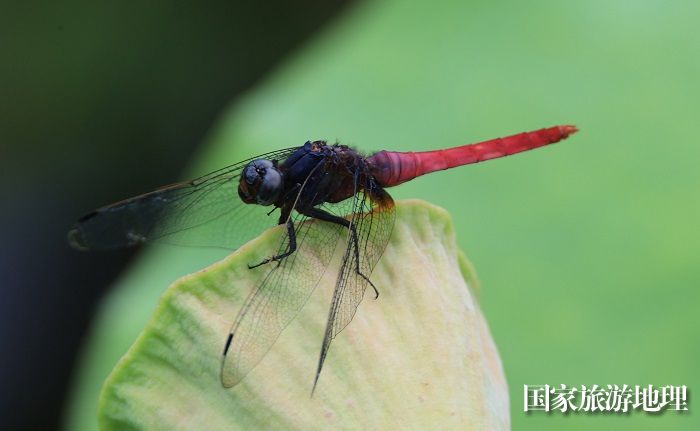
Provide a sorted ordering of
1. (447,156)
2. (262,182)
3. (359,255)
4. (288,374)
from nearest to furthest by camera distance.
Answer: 1. (288,374)
2. (359,255)
3. (262,182)
4. (447,156)

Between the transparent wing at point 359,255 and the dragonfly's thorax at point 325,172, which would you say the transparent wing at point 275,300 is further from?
the dragonfly's thorax at point 325,172

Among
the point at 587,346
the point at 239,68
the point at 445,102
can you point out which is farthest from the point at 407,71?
the point at 239,68

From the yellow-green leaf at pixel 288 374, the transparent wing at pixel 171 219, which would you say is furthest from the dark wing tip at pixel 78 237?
the yellow-green leaf at pixel 288 374

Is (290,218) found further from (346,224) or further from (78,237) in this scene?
(78,237)

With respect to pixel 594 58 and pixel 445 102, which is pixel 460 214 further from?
pixel 594 58

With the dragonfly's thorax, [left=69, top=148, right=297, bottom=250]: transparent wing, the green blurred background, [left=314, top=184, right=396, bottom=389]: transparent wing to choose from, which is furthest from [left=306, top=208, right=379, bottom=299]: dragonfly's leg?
the green blurred background

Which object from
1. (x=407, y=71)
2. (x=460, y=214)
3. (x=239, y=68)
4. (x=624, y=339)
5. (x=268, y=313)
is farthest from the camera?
(x=239, y=68)

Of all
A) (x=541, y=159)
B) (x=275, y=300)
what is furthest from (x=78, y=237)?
(x=541, y=159)
